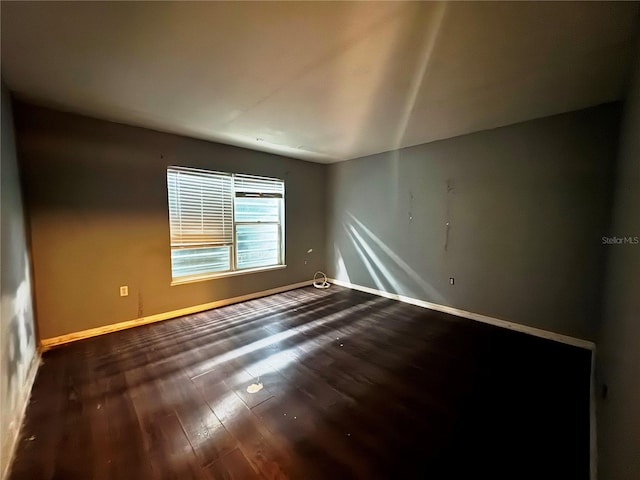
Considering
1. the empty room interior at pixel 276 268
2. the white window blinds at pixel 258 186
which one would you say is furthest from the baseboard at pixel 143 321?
the white window blinds at pixel 258 186

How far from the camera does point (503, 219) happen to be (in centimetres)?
317

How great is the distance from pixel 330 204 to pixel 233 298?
2.49 meters

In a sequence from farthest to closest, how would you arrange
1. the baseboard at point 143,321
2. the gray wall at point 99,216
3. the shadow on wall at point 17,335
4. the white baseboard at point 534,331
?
the baseboard at point 143,321, the gray wall at point 99,216, the shadow on wall at point 17,335, the white baseboard at point 534,331

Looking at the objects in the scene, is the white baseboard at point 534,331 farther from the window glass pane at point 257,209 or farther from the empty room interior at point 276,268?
the window glass pane at point 257,209

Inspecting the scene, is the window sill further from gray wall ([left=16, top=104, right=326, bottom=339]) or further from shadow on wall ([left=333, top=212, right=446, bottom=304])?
shadow on wall ([left=333, top=212, right=446, bottom=304])

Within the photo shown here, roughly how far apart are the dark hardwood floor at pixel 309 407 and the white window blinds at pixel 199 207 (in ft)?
4.17

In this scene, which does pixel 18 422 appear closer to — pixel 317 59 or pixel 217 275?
pixel 217 275

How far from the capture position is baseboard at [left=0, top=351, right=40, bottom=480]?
142cm

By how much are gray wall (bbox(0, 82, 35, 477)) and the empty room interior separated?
0.03 metres

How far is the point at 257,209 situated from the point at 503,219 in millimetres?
3435

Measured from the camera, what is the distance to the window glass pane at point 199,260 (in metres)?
3.55

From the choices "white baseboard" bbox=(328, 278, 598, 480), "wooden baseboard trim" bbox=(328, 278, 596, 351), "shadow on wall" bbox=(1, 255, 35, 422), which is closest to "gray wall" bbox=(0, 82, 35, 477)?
"shadow on wall" bbox=(1, 255, 35, 422)

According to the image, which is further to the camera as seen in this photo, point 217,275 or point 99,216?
point 217,275

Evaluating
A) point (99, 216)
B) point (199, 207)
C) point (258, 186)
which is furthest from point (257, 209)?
point (99, 216)
